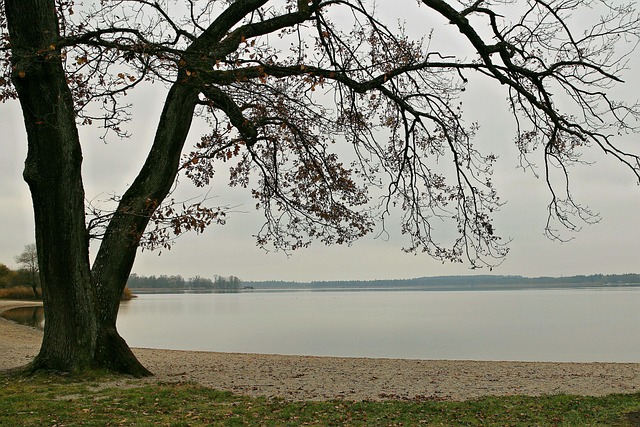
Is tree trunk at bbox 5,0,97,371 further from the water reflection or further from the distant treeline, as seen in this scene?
the distant treeline

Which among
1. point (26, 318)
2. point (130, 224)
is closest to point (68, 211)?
point (130, 224)

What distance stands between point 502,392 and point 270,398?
3767 millimetres

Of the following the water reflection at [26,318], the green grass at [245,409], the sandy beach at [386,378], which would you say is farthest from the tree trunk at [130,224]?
the water reflection at [26,318]

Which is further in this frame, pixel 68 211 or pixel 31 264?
pixel 31 264

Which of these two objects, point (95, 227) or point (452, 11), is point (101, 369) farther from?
point (452, 11)

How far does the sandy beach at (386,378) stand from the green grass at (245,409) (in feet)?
3.14

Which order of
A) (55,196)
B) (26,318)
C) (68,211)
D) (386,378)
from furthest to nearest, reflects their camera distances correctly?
(26,318)
(386,378)
(68,211)
(55,196)

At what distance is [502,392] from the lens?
9617 mm

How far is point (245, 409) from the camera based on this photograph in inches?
290

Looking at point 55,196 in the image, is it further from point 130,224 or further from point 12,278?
point 12,278

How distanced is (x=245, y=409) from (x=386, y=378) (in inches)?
179

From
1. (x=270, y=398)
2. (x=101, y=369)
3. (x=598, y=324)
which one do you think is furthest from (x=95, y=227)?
(x=598, y=324)

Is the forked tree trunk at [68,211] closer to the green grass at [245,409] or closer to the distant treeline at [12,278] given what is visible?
the green grass at [245,409]

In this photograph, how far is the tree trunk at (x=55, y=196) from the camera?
862 centimetres
